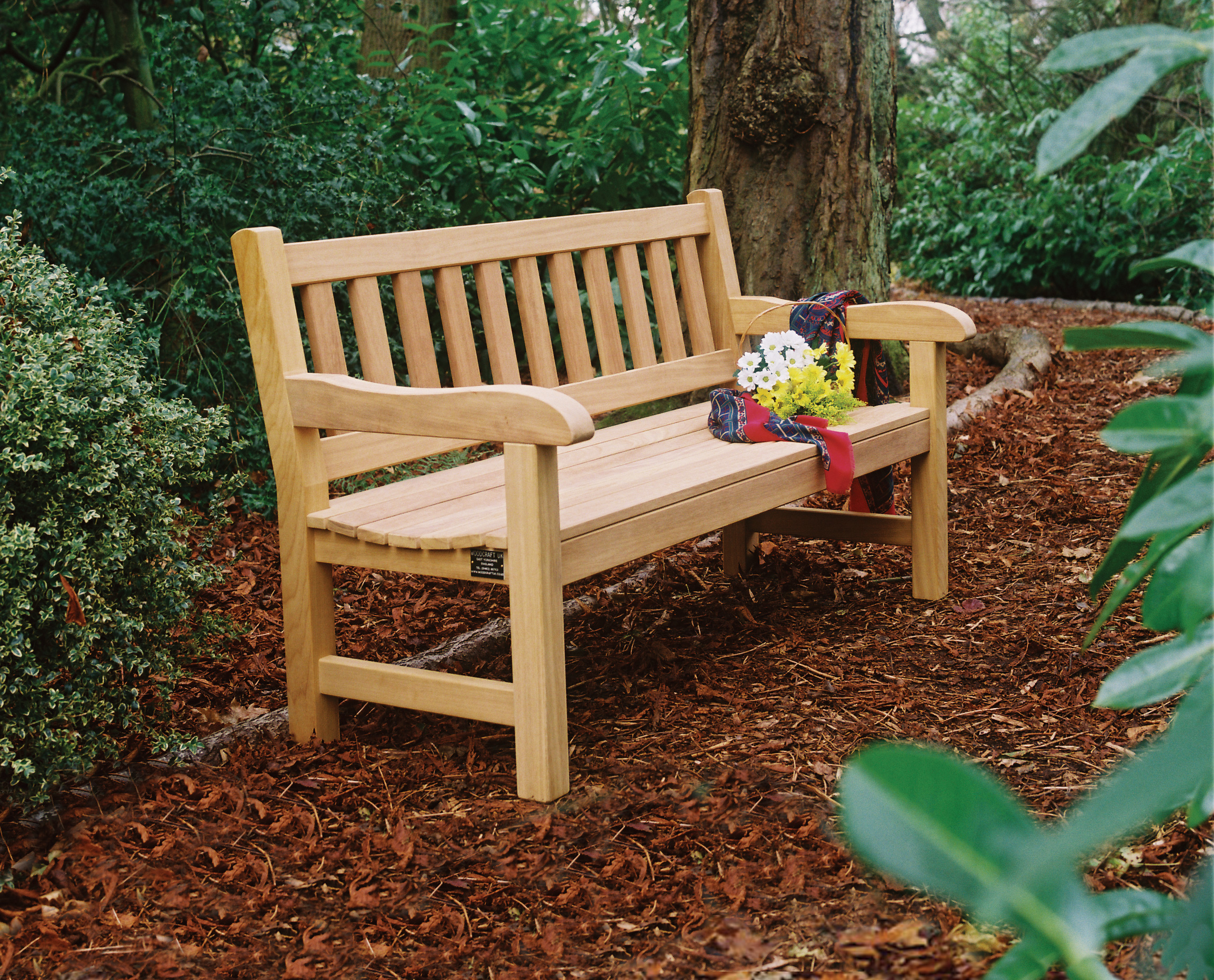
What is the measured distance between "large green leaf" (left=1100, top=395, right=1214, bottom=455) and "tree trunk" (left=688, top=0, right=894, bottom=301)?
12.8 feet

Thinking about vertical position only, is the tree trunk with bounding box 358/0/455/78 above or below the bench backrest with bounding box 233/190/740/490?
above

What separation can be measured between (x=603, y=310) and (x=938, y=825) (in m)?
3.00

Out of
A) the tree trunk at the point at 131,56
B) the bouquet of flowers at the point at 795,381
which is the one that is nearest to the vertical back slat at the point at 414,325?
the bouquet of flowers at the point at 795,381

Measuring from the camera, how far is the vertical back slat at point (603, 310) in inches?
133

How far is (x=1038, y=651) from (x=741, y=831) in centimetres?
126

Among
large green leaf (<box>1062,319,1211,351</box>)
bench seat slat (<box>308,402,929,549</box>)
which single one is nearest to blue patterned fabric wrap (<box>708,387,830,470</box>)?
bench seat slat (<box>308,402,929,549</box>)

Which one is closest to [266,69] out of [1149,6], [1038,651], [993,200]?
[1038,651]

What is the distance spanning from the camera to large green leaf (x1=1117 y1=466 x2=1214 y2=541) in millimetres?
755

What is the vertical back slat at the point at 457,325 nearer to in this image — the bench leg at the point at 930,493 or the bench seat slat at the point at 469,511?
the bench seat slat at the point at 469,511

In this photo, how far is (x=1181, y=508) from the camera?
761 mm

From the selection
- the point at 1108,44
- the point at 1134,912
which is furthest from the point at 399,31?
the point at 1134,912

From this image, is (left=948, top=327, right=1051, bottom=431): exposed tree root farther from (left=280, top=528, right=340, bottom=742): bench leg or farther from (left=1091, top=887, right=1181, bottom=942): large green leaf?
(left=1091, top=887, right=1181, bottom=942): large green leaf

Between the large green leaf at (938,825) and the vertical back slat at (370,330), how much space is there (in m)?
2.37

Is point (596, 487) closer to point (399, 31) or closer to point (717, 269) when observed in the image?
point (717, 269)
